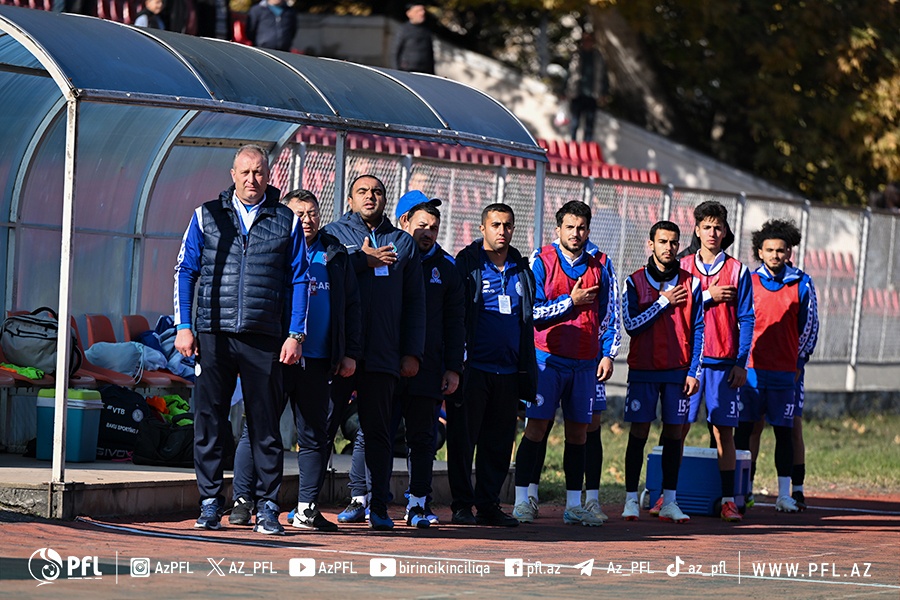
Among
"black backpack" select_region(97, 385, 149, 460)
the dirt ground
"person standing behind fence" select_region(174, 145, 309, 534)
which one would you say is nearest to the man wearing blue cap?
the dirt ground

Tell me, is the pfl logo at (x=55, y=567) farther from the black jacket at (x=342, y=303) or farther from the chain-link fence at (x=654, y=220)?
the chain-link fence at (x=654, y=220)

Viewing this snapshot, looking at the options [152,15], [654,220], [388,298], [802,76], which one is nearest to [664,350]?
[388,298]

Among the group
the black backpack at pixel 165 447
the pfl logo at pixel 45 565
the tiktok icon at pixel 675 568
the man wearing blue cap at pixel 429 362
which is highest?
the man wearing blue cap at pixel 429 362

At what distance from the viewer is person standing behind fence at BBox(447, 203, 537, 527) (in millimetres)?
11156

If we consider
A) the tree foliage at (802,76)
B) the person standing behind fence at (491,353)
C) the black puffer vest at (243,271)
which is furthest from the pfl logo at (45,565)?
the tree foliage at (802,76)

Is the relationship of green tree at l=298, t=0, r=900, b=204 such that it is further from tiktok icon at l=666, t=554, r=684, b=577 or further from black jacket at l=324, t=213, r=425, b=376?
tiktok icon at l=666, t=554, r=684, b=577

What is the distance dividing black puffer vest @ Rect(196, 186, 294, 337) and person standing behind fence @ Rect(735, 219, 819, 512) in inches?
195

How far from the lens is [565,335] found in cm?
1145

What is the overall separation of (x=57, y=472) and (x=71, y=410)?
4.71 ft

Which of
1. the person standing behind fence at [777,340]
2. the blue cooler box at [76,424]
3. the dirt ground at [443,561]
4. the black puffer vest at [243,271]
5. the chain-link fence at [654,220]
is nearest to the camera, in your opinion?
the dirt ground at [443,561]

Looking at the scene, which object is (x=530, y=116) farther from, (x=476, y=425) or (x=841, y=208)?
(x=476, y=425)

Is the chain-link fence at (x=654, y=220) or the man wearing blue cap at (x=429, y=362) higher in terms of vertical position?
the chain-link fence at (x=654, y=220)

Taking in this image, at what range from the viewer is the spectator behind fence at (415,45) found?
2434cm

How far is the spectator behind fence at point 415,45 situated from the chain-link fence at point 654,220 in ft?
19.1
